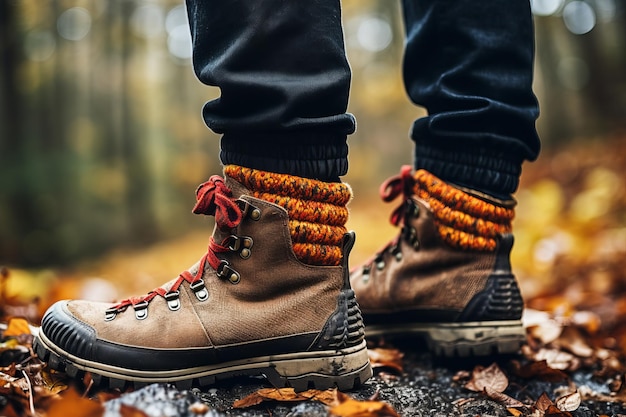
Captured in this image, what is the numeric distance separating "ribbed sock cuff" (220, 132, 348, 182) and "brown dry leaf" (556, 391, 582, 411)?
0.84 m

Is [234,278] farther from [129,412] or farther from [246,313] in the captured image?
[129,412]

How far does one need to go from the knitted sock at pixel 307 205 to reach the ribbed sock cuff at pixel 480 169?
39 centimetres

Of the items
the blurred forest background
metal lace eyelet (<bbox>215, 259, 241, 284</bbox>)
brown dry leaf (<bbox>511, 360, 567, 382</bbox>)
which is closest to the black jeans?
metal lace eyelet (<bbox>215, 259, 241, 284</bbox>)

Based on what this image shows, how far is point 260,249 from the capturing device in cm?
127

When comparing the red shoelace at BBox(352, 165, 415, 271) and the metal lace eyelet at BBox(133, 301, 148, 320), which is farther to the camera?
the red shoelace at BBox(352, 165, 415, 271)

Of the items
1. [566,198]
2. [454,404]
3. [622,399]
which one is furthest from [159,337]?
[566,198]

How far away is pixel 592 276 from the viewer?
3.38 meters

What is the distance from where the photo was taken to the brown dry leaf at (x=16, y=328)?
1.51 m

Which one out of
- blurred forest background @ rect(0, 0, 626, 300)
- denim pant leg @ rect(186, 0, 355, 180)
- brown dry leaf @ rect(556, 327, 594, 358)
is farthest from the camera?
blurred forest background @ rect(0, 0, 626, 300)

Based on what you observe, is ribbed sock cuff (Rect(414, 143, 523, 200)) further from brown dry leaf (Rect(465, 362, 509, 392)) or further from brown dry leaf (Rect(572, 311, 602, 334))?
brown dry leaf (Rect(572, 311, 602, 334))

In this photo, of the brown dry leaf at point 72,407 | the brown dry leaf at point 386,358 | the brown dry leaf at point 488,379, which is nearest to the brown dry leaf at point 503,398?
the brown dry leaf at point 488,379

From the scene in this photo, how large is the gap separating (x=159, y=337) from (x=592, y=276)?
3.03m

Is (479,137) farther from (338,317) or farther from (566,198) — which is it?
(566,198)

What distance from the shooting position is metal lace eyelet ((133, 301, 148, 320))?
1.25m
